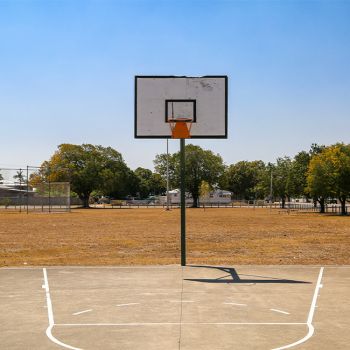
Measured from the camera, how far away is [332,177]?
62.3 metres

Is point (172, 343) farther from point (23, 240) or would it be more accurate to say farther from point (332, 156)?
point (332, 156)

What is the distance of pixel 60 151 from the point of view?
9944 centimetres

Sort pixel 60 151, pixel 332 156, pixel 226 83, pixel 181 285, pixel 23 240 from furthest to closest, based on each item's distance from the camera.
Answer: pixel 60 151 < pixel 332 156 < pixel 23 240 < pixel 226 83 < pixel 181 285

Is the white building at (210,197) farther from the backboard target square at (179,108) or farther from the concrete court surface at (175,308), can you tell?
the concrete court surface at (175,308)

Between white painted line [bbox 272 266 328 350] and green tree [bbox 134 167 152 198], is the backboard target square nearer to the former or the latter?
white painted line [bbox 272 266 328 350]

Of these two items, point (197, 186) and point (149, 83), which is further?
point (197, 186)

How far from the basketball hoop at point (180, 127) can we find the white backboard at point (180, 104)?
11 centimetres

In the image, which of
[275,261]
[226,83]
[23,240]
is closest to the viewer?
[226,83]

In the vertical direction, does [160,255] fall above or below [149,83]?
below

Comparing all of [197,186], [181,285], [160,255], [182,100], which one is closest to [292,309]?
[181,285]

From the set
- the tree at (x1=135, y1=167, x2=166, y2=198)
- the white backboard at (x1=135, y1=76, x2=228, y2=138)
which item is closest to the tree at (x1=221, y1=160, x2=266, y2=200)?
the tree at (x1=135, y1=167, x2=166, y2=198)

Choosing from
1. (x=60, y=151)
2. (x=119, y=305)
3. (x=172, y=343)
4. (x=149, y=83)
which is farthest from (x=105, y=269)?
(x=60, y=151)

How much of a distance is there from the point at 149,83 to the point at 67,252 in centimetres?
796

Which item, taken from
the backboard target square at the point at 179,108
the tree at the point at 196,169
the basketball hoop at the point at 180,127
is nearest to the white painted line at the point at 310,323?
the basketball hoop at the point at 180,127
